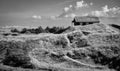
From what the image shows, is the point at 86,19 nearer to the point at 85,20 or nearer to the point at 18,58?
the point at 85,20

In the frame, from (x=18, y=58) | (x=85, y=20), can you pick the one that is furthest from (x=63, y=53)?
(x=85, y=20)

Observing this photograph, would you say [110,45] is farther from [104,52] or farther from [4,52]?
[4,52]

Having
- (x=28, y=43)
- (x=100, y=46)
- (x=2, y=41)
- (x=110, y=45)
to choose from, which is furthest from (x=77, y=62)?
(x=2, y=41)

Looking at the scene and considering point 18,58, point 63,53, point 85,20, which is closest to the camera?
point 18,58

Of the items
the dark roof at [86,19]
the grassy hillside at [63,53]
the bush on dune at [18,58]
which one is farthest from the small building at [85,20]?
the bush on dune at [18,58]

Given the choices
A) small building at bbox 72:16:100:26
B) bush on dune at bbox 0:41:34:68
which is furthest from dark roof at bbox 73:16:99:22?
bush on dune at bbox 0:41:34:68

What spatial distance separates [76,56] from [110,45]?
9108 millimetres

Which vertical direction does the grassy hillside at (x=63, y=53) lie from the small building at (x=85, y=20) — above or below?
below

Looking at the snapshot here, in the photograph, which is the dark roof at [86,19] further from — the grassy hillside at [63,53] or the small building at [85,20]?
the grassy hillside at [63,53]

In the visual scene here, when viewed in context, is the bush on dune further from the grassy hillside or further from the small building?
the small building

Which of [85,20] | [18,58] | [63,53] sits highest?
[85,20]

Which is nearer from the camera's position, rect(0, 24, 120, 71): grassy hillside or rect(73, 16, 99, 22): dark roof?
rect(0, 24, 120, 71): grassy hillside

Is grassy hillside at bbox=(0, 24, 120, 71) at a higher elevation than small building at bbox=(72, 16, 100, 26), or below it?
below

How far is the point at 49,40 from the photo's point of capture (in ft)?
112
